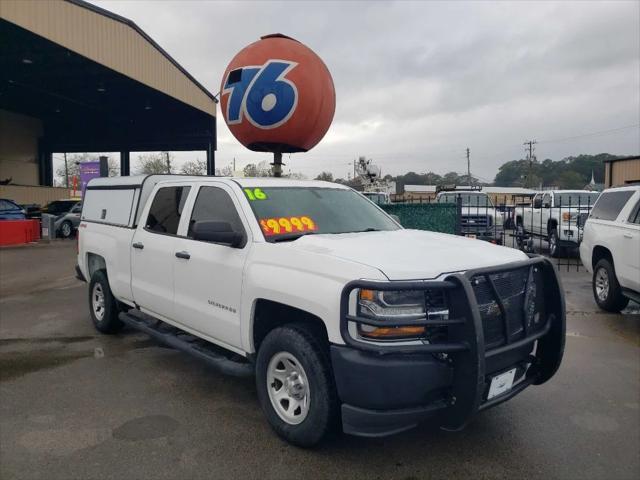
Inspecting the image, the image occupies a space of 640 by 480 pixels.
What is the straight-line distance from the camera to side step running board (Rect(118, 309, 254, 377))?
3.99 meters

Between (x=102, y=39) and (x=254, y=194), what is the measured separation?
1574cm

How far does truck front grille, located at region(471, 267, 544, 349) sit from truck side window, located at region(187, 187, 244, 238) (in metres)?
1.90

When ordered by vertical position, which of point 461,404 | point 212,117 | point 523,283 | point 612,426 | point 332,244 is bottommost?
point 612,426

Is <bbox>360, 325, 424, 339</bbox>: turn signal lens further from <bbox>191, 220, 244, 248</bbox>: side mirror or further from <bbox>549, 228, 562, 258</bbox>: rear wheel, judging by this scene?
<bbox>549, 228, 562, 258</bbox>: rear wheel

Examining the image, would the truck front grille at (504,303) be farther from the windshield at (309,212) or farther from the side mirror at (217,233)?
the side mirror at (217,233)

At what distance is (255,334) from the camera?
3885 mm

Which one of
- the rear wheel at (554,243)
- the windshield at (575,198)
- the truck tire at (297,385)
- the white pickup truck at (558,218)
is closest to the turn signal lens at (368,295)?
the truck tire at (297,385)

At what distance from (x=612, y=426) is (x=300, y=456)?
2442mm

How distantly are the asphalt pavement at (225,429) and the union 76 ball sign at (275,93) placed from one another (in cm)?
423

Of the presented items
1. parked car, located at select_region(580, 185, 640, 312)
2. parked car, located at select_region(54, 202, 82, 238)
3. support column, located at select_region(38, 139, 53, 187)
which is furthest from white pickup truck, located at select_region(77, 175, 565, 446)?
support column, located at select_region(38, 139, 53, 187)

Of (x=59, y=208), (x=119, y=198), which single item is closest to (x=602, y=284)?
(x=119, y=198)

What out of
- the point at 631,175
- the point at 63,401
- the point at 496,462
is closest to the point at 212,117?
Result: the point at 631,175

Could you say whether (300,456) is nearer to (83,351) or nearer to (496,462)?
(496,462)

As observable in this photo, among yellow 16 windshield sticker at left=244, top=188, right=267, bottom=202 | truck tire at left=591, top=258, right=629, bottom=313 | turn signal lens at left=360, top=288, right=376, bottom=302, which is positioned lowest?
truck tire at left=591, top=258, right=629, bottom=313
